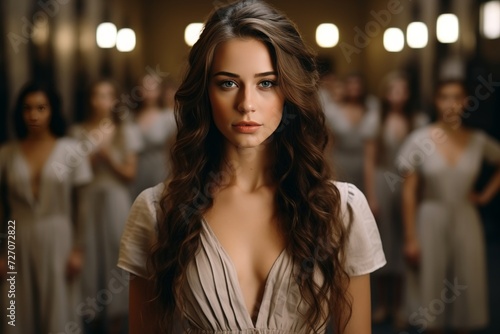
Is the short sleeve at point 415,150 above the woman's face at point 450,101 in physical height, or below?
below

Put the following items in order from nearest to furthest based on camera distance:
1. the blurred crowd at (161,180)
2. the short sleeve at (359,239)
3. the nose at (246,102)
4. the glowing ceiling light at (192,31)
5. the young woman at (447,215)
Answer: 1. the nose at (246,102)
2. the short sleeve at (359,239)
3. the glowing ceiling light at (192,31)
4. the blurred crowd at (161,180)
5. the young woman at (447,215)

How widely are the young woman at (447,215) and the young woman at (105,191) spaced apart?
1224mm

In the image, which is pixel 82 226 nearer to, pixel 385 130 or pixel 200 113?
pixel 385 130

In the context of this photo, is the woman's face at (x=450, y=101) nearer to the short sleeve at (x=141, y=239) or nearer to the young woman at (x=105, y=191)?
the young woman at (x=105, y=191)

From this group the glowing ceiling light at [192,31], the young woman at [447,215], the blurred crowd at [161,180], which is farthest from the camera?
the young woman at [447,215]

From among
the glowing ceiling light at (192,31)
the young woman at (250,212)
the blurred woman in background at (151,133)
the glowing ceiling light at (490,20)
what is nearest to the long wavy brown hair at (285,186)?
the young woman at (250,212)

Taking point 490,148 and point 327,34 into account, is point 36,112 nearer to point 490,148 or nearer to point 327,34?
point 327,34

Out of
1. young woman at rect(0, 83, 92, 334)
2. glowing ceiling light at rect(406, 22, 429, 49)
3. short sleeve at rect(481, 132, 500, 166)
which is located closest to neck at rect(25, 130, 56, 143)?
young woman at rect(0, 83, 92, 334)

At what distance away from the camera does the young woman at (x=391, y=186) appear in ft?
9.66

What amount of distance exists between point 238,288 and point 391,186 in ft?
5.64

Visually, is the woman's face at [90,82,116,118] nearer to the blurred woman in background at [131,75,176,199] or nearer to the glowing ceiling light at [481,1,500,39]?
the blurred woman in background at [131,75,176,199]

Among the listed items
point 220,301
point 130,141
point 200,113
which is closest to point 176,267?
point 220,301

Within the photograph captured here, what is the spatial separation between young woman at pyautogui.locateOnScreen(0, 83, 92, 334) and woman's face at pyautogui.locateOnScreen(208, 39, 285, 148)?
1.65 meters

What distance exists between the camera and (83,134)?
291cm
